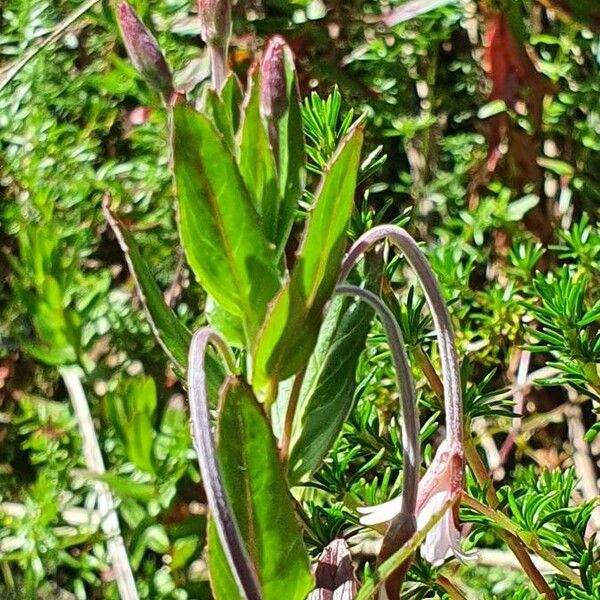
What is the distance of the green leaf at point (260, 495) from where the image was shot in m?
0.58

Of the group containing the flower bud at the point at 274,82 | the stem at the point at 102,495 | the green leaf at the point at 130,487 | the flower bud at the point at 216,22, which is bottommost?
the stem at the point at 102,495

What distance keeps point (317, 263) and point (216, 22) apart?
0.23m

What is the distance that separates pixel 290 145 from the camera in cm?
75

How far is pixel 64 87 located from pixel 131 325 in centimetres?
40

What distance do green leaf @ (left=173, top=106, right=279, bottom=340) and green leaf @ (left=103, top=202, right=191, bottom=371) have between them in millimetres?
48

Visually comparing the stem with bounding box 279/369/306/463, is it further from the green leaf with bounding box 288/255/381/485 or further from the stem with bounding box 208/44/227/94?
the stem with bounding box 208/44/227/94

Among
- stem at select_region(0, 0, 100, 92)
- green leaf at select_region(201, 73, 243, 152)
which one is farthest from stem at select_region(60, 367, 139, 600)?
green leaf at select_region(201, 73, 243, 152)

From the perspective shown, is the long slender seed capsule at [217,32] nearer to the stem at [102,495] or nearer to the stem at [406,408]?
the stem at [406,408]

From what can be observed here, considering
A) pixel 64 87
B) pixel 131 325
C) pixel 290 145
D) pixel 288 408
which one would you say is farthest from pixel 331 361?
pixel 64 87

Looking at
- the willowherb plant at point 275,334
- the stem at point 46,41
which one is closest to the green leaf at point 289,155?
the willowherb plant at point 275,334

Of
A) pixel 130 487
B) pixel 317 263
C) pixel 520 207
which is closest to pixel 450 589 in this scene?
pixel 317 263

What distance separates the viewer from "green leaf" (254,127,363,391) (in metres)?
0.64

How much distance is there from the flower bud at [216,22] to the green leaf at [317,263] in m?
0.18

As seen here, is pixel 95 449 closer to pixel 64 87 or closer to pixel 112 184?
pixel 112 184
